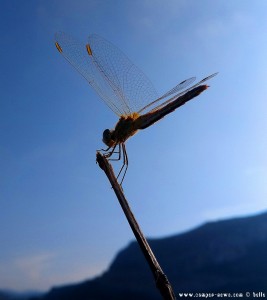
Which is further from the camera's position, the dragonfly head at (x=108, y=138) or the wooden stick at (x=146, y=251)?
the dragonfly head at (x=108, y=138)

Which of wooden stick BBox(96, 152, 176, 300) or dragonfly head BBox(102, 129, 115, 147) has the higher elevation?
dragonfly head BBox(102, 129, 115, 147)

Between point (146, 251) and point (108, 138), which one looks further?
point (108, 138)

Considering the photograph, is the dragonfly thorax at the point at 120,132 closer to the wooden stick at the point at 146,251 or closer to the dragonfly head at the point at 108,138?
the dragonfly head at the point at 108,138

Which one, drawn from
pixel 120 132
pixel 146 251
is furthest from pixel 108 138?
pixel 146 251

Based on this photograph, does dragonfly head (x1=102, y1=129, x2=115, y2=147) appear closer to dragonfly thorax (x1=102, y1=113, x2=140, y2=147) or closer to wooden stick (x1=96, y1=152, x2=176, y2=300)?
dragonfly thorax (x1=102, y1=113, x2=140, y2=147)

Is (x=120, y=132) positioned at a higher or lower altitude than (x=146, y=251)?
higher

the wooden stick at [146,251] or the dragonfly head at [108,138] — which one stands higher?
the dragonfly head at [108,138]

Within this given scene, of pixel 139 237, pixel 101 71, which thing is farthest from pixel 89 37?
pixel 139 237

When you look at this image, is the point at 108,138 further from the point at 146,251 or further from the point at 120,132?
the point at 146,251

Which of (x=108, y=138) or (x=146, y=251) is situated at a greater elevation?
(x=108, y=138)

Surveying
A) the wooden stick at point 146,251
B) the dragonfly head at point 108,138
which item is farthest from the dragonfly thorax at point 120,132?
the wooden stick at point 146,251

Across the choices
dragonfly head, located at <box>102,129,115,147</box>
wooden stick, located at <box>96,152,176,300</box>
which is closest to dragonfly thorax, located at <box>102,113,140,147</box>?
dragonfly head, located at <box>102,129,115,147</box>
